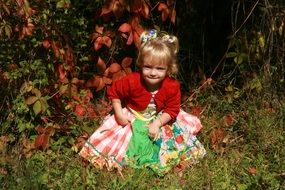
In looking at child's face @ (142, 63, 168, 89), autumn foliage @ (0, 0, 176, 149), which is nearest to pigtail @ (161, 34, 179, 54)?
child's face @ (142, 63, 168, 89)

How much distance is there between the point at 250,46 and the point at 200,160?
47.8 inches

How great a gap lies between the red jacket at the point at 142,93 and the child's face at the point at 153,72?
0.09 meters

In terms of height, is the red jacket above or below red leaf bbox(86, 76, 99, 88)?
above

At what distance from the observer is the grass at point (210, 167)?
3.66 metres

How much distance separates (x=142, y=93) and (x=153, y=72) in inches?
8.1

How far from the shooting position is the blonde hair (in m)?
3.99

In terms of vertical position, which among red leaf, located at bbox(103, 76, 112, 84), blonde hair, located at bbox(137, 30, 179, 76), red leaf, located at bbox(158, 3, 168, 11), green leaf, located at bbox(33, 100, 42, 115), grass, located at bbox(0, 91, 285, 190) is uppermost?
red leaf, located at bbox(158, 3, 168, 11)

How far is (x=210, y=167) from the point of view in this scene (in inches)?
157

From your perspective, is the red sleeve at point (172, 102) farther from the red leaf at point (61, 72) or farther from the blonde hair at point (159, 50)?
the red leaf at point (61, 72)

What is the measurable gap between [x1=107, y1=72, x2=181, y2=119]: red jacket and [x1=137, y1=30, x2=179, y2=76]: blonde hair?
12 cm

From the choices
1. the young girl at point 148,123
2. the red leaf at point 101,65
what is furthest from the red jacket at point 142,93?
the red leaf at point 101,65

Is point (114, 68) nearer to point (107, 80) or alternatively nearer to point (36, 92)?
point (107, 80)

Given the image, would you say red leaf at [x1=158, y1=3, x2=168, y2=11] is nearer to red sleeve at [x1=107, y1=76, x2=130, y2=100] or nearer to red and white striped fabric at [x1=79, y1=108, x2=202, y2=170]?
red sleeve at [x1=107, y1=76, x2=130, y2=100]

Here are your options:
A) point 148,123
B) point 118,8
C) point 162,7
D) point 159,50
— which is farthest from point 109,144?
point 162,7
